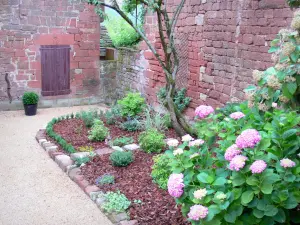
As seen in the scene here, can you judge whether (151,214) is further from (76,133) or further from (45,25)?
(45,25)

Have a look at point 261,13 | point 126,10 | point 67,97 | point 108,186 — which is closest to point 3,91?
point 67,97

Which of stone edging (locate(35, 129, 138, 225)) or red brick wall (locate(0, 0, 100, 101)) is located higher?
red brick wall (locate(0, 0, 100, 101))

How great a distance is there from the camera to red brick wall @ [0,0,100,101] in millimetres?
9734

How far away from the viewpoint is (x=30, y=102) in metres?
9.62

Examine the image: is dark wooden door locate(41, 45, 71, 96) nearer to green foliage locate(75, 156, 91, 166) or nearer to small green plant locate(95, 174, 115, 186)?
green foliage locate(75, 156, 91, 166)

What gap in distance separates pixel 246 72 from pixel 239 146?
4.11 metres

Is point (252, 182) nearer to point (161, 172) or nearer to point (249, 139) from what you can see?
point (249, 139)

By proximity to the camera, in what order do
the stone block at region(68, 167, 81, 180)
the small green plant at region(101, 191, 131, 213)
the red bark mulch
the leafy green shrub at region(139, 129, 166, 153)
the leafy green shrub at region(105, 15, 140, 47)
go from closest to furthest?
the red bark mulch < the small green plant at region(101, 191, 131, 213) < the stone block at region(68, 167, 81, 180) < the leafy green shrub at region(139, 129, 166, 153) < the leafy green shrub at region(105, 15, 140, 47)

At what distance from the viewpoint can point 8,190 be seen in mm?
5137

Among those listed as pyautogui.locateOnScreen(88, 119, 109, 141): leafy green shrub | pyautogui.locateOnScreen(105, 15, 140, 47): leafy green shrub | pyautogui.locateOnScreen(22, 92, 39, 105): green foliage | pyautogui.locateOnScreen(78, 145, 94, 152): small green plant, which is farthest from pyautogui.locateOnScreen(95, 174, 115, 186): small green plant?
pyautogui.locateOnScreen(105, 15, 140, 47): leafy green shrub

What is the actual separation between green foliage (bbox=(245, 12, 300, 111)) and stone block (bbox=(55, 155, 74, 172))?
376 centimetres

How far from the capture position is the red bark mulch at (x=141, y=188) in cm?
407

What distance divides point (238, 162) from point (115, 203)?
2396 millimetres

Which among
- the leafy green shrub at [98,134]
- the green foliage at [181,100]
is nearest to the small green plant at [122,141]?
the leafy green shrub at [98,134]
